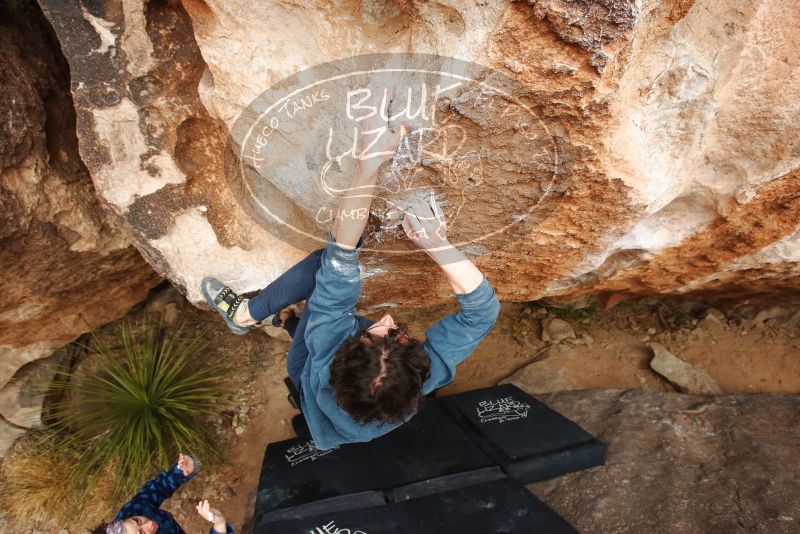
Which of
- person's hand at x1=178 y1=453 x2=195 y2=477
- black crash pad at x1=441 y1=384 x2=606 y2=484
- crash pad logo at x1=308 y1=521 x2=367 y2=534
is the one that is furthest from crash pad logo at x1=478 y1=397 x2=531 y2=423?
person's hand at x1=178 y1=453 x2=195 y2=477

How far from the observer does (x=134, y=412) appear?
312 cm

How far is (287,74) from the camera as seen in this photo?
1743mm

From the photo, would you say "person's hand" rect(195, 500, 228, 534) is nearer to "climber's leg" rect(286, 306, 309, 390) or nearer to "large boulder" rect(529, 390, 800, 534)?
"climber's leg" rect(286, 306, 309, 390)

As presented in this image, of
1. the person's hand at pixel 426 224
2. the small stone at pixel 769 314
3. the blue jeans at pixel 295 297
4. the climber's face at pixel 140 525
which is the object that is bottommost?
the climber's face at pixel 140 525

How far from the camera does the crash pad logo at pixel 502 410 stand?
105 inches

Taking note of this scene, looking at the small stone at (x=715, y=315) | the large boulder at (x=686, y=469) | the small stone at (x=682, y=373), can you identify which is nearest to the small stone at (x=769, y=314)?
the small stone at (x=715, y=315)

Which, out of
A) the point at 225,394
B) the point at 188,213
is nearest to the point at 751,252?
the point at 188,213

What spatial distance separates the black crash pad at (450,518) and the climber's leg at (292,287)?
887 millimetres

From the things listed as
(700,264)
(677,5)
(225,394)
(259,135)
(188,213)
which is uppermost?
(677,5)

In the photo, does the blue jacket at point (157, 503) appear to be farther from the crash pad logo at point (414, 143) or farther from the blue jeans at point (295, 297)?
the crash pad logo at point (414, 143)

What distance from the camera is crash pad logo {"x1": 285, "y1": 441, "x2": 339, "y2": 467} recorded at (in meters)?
2.48

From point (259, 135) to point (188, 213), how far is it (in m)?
0.57

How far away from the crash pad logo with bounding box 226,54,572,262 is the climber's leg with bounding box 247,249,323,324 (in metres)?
0.18

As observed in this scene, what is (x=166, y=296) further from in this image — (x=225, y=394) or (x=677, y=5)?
(x=677, y=5)
